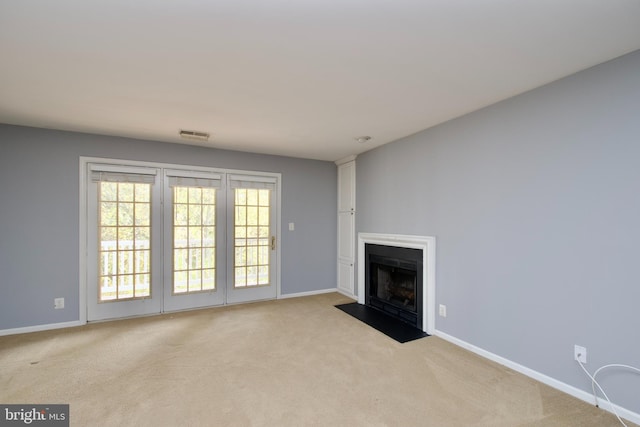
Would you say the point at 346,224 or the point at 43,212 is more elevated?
the point at 43,212

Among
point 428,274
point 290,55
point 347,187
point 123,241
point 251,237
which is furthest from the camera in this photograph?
point 347,187

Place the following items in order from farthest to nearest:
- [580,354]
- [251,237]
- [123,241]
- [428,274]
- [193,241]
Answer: [251,237], [193,241], [123,241], [428,274], [580,354]

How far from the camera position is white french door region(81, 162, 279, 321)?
3.78m

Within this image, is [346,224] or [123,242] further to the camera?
[346,224]

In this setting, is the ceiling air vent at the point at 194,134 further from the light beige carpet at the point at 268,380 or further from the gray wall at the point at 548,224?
the gray wall at the point at 548,224

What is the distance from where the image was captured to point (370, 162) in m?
4.49

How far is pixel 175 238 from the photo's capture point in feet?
13.6

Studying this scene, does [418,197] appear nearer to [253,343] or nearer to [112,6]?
[253,343]

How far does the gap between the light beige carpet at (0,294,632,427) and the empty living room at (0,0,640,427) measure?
2 centimetres

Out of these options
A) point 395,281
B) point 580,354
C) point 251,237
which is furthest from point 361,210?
point 580,354

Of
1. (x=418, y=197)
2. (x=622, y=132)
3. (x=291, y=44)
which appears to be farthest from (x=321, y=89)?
(x=622, y=132)

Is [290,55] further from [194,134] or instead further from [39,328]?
[39,328]

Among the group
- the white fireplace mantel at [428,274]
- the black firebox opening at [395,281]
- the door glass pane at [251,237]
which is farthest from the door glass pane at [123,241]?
the white fireplace mantel at [428,274]

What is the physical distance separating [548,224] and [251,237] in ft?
12.2
